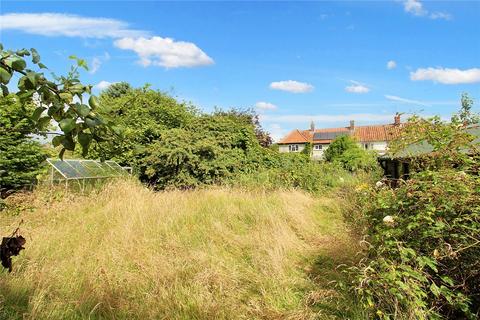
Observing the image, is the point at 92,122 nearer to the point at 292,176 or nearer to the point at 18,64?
the point at 18,64

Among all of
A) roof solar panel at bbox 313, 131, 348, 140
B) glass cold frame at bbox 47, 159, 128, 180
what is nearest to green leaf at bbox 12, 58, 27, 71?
glass cold frame at bbox 47, 159, 128, 180

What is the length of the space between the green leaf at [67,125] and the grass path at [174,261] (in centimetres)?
334

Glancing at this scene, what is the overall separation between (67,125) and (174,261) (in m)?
4.55

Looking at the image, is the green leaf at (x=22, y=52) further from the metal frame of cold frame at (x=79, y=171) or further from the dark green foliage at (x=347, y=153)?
the dark green foliage at (x=347, y=153)

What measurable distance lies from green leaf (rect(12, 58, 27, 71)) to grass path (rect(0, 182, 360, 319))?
3.40 meters

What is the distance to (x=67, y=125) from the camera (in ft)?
3.74

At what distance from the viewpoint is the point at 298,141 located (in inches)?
2781

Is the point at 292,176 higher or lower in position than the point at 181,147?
lower

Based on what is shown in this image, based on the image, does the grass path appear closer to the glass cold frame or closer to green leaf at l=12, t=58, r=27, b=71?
the glass cold frame

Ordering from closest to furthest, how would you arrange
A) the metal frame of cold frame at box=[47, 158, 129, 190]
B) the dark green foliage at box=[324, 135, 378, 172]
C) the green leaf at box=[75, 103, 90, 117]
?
the green leaf at box=[75, 103, 90, 117] < the metal frame of cold frame at box=[47, 158, 129, 190] < the dark green foliage at box=[324, 135, 378, 172]

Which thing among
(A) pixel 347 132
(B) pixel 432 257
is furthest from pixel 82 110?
(A) pixel 347 132

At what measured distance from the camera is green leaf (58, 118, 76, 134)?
1131 mm

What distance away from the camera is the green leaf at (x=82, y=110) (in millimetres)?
1186

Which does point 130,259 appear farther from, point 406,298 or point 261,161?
point 261,161
